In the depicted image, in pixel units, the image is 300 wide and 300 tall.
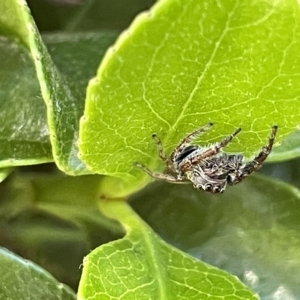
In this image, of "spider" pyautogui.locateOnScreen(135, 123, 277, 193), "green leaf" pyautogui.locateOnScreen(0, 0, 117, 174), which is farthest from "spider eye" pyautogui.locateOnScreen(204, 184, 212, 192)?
"green leaf" pyautogui.locateOnScreen(0, 0, 117, 174)

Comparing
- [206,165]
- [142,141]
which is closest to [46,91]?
[142,141]

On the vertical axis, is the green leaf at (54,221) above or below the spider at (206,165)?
Result: below

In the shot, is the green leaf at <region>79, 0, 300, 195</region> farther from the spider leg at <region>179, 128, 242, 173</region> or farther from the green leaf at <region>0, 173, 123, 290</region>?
the green leaf at <region>0, 173, 123, 290</region>

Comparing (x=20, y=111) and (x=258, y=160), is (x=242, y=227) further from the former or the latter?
(x=20, y=111)

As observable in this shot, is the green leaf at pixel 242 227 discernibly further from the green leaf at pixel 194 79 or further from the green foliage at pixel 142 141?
the green leaf at pixel 194 79

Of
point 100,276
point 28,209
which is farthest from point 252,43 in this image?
point 28,209

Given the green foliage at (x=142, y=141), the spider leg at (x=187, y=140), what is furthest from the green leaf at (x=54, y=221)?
the spider leg at (x=187, y=140)

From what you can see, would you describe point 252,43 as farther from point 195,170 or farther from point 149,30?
point 195,170
